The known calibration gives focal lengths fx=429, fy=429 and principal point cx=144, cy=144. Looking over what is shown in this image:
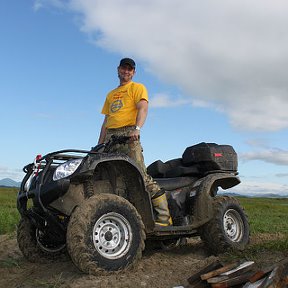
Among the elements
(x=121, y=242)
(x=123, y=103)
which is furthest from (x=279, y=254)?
(x=123, y=103)

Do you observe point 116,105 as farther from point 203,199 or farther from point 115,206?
point 203,199

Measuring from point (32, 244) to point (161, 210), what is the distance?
1912 millimetres

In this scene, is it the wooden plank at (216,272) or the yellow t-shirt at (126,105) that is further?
the yellow t-shirt at (126,105)

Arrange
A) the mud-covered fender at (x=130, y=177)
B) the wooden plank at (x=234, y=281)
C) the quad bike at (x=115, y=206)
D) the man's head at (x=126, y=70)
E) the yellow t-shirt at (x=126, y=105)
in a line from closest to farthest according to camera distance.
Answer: the wooden plank at (x=234, y=281), the quad bike at (x=115, y=206), the mud-covered fender at (x=130, y=177), the yellow t-shirt at (x=126, y=105), the man's head at (x=126, y=70)

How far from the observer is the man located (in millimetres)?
5703

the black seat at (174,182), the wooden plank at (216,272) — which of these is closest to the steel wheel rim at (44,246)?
the black seat at (174,182)

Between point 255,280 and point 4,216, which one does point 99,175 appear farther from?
point 4,216

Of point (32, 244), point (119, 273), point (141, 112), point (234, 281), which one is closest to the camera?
point (234, 281)

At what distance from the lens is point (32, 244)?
20.0ft

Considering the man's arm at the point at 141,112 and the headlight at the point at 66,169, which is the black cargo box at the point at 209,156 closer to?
the man's arm at the point at 141,112

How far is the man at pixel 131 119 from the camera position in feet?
18.7

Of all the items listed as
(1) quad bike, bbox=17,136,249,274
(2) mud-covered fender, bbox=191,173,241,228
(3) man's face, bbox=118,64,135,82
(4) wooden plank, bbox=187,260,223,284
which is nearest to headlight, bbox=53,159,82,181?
(1) quad bike, bbox=17,136,249,274

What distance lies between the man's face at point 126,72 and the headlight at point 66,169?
1656 millimetres

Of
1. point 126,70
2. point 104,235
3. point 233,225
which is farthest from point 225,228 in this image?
point 126,70
